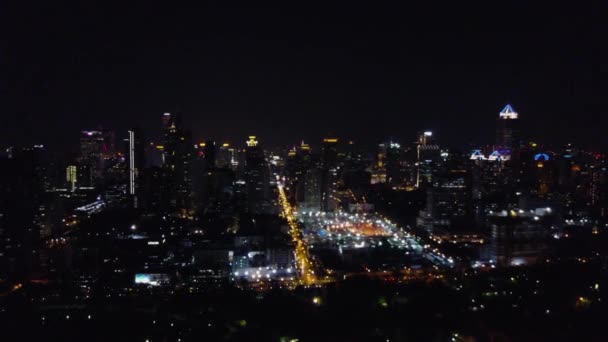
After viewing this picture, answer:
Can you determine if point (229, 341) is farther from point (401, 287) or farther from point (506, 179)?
point (506, 179)

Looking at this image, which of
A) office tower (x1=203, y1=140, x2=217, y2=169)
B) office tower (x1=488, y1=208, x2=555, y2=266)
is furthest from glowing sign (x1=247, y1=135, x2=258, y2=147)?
office tower (x1=488, y1=208, x2=555, y2=266)

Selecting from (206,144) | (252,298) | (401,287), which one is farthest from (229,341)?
(206,144)

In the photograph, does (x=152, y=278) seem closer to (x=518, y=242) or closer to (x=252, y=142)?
(x=518, y=242)

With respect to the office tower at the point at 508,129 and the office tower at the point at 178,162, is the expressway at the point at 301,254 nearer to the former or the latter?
the office tower at the point at 178,162

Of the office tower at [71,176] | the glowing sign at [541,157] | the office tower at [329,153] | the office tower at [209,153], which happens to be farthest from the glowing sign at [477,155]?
the office tower at [71,176]

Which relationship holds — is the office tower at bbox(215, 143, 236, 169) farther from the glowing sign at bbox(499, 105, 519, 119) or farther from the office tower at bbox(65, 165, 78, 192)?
the glowing sign at bbox(499, 105, 519, 119)

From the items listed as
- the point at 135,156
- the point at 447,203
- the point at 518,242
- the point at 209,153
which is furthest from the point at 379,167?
the point at 518,242
